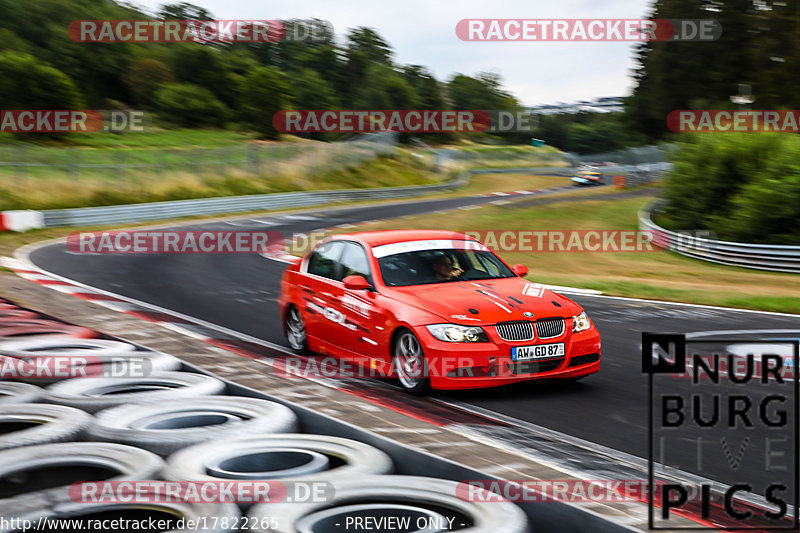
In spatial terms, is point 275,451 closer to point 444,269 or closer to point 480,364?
point 480,364

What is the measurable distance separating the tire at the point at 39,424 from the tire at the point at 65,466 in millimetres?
190

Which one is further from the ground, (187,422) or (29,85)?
(29,85)

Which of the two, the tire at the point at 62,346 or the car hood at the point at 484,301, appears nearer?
the car hood at the point at 484,301

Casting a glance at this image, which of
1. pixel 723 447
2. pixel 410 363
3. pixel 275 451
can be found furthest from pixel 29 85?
pixel 723 447

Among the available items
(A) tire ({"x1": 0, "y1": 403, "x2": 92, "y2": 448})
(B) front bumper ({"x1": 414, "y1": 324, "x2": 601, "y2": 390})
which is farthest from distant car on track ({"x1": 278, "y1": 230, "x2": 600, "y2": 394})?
(A) tire ({"x1": 0, "y1": 403, "x2": 92, "y2": 448})

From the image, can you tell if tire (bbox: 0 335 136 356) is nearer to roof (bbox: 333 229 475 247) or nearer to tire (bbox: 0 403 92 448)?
tire (bbox: 0 403 92 448)

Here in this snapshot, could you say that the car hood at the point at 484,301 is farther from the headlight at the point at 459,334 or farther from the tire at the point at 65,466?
the tire at the point at 65,466

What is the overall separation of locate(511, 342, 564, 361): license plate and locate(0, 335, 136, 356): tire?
3562 millimetres

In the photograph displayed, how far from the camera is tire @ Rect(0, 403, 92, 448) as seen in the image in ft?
16.8

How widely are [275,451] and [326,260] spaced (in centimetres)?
457

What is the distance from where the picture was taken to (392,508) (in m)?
4.21

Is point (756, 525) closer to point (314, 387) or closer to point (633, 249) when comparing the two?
point (314, 387)

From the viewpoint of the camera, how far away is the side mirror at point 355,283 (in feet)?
27.3

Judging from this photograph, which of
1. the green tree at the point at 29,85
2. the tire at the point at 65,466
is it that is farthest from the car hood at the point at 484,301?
the green tree at the point at 29,85
